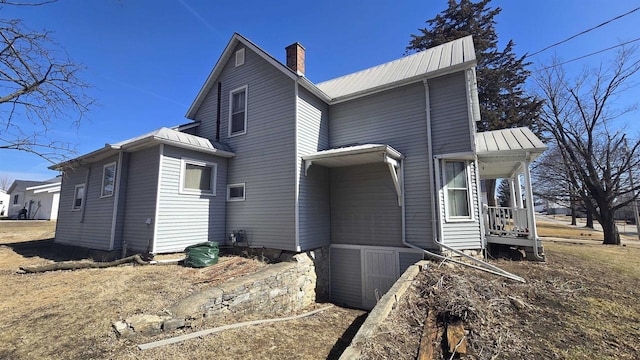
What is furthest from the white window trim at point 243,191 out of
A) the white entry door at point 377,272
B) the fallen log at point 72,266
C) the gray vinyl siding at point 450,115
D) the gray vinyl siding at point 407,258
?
the gray vinyl siding at point 450,115

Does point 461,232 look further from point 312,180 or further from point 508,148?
point 312,180

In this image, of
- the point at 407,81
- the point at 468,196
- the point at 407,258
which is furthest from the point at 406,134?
the point at 407,258

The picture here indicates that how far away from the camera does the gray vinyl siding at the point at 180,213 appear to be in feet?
26.7

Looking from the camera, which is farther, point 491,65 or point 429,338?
point 491,65

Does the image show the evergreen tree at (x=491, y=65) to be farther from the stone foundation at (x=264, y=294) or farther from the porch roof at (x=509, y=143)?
the stone foundation at (x=264, y=294)

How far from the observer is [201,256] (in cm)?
766

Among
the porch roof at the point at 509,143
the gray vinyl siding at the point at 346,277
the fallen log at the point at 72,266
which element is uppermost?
the porch roof at the point at 509,143

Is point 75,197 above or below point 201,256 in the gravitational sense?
above

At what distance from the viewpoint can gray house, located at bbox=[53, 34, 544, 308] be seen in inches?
320

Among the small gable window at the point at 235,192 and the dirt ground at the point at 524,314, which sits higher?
the small gable window at the point at 235,192

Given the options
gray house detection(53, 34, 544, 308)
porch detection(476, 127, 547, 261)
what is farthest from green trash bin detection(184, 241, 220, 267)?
porch detection(476, 127, 547, 261)

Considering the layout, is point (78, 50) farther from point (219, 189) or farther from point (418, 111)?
point (418, 111)

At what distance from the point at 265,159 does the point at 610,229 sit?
19610mm

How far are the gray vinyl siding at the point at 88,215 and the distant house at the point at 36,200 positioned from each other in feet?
52.2
